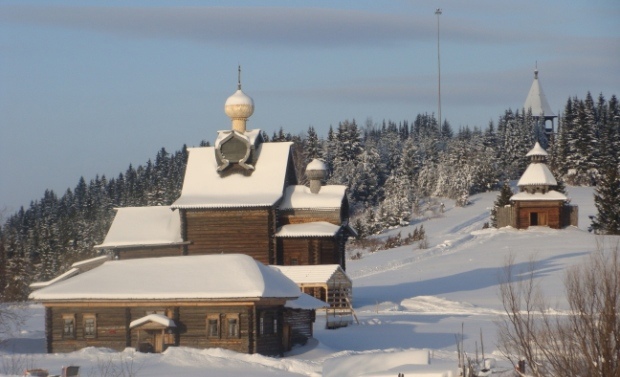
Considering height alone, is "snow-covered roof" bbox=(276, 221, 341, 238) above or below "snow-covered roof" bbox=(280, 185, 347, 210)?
below

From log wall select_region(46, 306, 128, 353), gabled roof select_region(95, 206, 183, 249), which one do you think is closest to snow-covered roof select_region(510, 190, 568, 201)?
gabled roof select_region(95, 206, 183, 249)

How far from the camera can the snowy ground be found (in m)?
30.7

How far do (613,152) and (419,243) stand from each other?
3580cm

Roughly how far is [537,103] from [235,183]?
82.5 m

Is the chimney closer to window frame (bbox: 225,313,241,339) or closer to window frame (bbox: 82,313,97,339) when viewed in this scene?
window frame (bbox: 225,313,241,339)

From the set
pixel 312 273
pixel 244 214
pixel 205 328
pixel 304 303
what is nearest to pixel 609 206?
pixel 312 273

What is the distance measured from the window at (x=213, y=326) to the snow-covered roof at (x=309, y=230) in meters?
13.9

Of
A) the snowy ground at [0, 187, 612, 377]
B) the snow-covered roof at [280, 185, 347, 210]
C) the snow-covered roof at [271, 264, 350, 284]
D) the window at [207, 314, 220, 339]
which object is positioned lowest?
the snowy ground at [0, 187, 612, 377]

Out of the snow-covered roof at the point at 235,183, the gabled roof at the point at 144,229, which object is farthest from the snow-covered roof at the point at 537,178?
the gabled roof at the point at 144,229

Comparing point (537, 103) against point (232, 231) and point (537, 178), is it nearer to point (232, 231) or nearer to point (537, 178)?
point (537, 178)

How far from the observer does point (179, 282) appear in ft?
120

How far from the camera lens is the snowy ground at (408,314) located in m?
30.7

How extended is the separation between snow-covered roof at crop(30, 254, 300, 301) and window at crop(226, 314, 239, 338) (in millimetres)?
984

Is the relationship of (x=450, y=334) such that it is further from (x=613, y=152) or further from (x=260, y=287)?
(x=613, y=152)
